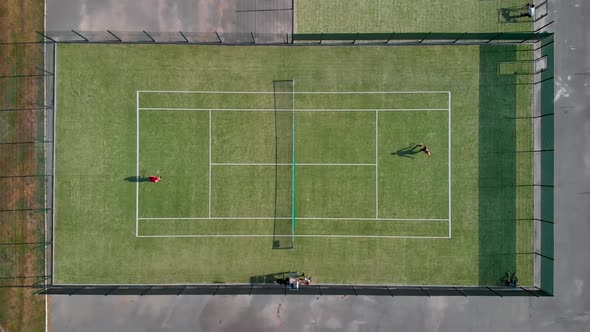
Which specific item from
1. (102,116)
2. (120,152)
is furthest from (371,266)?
(102,116)

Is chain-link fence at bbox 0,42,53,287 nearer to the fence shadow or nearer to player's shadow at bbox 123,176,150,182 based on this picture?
player's shadow at bbox 123,176,150,182

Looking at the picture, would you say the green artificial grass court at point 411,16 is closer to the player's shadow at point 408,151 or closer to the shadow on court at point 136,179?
the player's shadow at point 408,151

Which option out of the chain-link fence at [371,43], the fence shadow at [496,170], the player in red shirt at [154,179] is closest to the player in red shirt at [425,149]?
the fence shadow at [496,170]

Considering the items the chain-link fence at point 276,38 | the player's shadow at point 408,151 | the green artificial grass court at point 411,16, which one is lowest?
the player's shadow at point 408,151

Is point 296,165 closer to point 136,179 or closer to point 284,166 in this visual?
point 284,166

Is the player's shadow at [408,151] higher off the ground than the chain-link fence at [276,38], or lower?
lower

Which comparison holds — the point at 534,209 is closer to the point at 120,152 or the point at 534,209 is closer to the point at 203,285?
the point at 203,285
